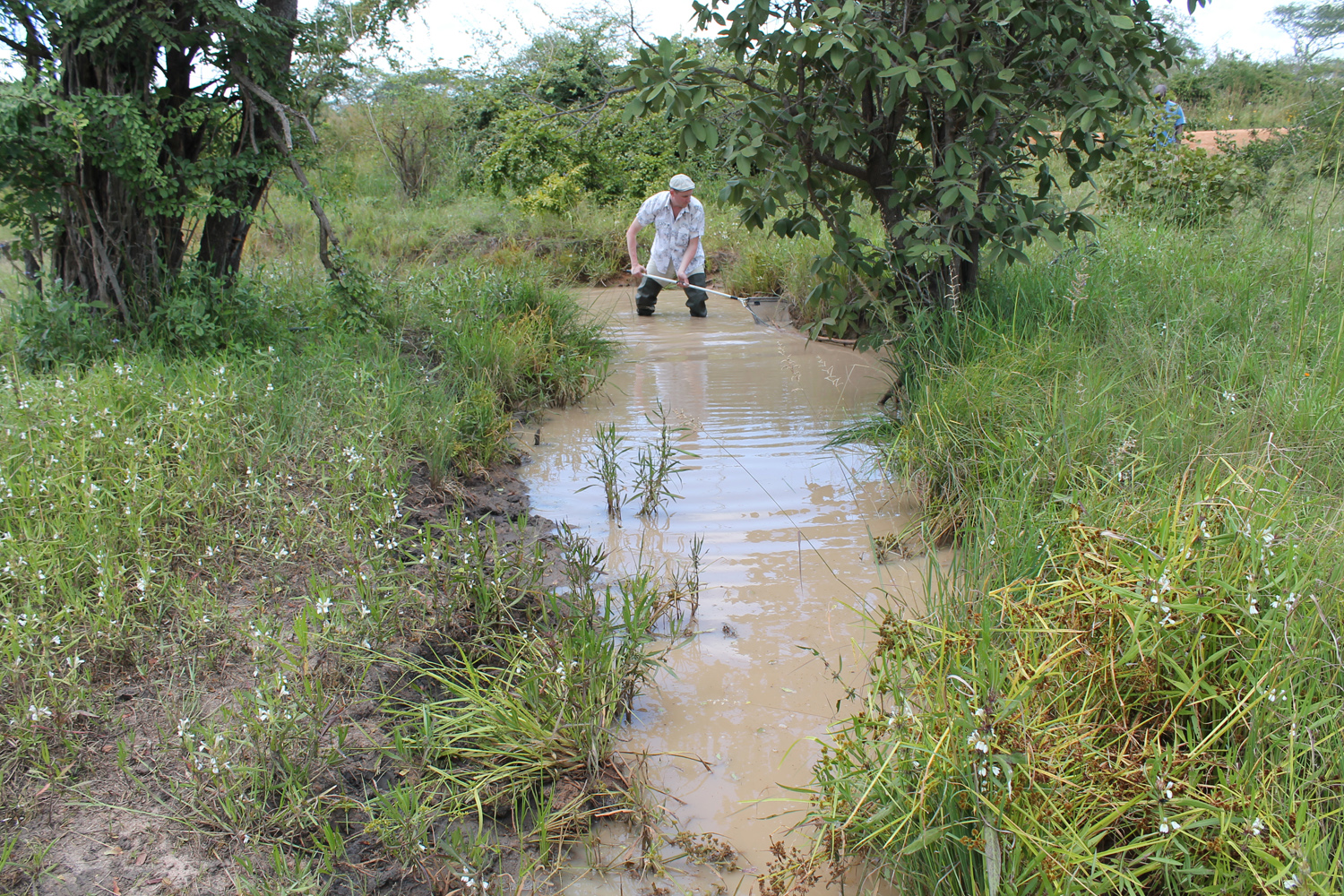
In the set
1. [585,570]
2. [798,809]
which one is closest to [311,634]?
[585,570]

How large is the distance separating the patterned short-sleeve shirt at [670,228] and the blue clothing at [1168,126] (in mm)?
3964

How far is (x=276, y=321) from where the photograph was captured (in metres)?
5.11

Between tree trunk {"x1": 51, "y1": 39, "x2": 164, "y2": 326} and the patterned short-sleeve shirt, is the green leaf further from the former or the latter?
the patterned short-sleeve shirt

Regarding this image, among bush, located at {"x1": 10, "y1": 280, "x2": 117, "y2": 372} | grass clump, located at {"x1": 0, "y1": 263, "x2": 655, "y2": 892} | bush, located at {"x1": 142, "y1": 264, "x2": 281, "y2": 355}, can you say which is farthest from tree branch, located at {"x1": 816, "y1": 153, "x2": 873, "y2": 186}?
bush, located at {"x1": 10, "y1": 280, "x2": 117, "y2": 372}

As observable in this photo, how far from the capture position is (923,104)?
496 centimetres

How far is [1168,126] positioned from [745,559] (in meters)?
6.40

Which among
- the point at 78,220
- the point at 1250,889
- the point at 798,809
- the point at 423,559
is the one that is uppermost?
the point at 78,220

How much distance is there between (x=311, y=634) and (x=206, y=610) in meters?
0.39

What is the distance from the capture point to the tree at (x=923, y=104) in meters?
4.30

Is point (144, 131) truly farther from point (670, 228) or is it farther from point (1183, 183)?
point (1183, 183)

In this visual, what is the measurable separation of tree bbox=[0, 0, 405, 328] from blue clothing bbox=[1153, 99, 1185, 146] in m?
6.22

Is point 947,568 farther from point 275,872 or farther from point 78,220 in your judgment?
point 78,220

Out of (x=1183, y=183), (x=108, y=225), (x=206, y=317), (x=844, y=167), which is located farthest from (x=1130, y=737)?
(x=1183, y=183)

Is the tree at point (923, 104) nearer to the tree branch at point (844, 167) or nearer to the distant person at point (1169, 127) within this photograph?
the tree branch at point (844, 167)
